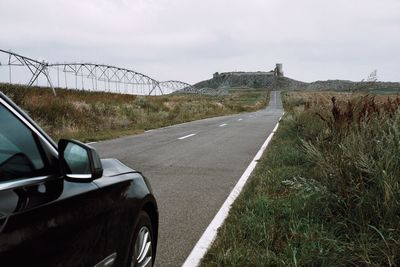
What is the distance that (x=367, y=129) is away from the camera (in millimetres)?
6242

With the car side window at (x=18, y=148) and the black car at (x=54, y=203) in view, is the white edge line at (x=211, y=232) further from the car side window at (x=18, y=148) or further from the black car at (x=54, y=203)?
the car side window at (x=18, y=148)

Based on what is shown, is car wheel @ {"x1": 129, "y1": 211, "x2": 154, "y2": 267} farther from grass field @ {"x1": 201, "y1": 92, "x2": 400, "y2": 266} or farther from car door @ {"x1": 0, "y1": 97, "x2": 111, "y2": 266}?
grass field @ {"x1": 201, "y1": 92, "x2": 400, "y2": 266}

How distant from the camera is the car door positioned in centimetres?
181

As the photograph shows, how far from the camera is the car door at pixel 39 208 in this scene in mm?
1811

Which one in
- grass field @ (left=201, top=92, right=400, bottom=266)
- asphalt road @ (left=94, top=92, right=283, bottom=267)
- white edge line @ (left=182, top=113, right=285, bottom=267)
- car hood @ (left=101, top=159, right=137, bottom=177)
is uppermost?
car hood @ (left=101, top=159, right=137, bottom=177)

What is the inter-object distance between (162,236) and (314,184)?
6.01 ft

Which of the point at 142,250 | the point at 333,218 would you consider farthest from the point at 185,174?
the point at 142,250

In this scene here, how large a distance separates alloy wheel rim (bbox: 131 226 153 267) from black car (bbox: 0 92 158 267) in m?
0.20

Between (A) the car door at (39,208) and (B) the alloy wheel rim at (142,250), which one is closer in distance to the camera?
(A) the car door at (39,208)

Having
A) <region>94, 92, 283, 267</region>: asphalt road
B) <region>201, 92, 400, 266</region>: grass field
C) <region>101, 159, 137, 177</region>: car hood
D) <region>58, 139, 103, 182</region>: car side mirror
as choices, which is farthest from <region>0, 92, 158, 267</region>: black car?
<region>94, 92, 283, 267</region>: asphalt road

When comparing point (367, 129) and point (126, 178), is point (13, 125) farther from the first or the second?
point (367, 129)

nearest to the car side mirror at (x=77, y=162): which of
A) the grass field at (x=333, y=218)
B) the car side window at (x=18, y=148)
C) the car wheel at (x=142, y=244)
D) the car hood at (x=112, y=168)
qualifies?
the car side window at (x=18, y=148)

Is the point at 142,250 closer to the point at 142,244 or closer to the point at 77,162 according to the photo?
the point at 142,244

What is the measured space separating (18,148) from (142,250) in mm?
1415
